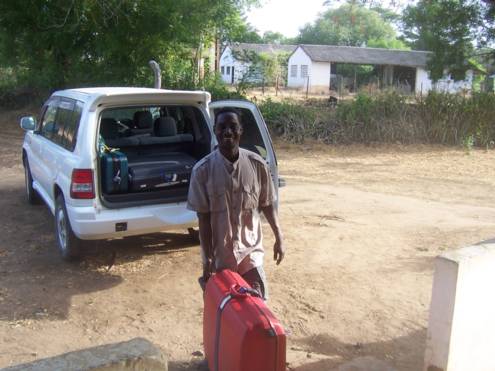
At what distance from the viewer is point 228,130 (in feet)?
Result: 10.6

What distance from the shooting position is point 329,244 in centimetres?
625

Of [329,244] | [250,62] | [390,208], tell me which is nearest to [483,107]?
[250,62]

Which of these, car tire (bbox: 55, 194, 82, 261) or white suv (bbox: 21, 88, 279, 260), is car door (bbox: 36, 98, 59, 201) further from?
car tire (bbox: 55, 194, 82, 261)

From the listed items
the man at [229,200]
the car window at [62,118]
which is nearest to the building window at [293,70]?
the car window at [62,118]

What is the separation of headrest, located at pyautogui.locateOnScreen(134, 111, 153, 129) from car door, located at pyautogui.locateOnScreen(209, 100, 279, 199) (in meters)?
1.16

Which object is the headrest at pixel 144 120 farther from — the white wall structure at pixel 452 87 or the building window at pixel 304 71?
the building window at pixel 304 71

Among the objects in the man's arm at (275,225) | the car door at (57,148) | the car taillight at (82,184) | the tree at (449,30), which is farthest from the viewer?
the tree at (449,30)

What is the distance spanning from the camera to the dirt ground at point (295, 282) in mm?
3936

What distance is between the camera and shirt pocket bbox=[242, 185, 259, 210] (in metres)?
3.33

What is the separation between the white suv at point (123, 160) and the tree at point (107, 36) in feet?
30.8

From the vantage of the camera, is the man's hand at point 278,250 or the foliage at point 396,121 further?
the foliage at point 396,121

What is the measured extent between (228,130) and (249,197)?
43 centimetres

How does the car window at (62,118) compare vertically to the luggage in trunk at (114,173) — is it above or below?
above

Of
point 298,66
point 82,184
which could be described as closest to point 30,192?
point 82,184
